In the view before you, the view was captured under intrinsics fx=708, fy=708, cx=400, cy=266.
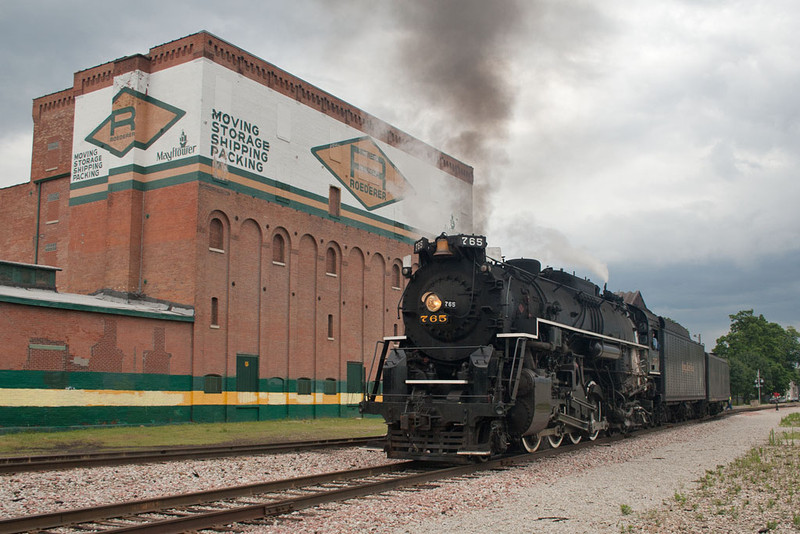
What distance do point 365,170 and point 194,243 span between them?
42.4ft

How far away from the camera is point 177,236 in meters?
30.7

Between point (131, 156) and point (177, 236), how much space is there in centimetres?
462

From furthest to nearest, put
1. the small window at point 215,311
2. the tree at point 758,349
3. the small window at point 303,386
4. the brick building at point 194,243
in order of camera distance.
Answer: the tree at point 758,349, the small window at point 303,386, the small window at point 215,311, the brick building at point 194,243

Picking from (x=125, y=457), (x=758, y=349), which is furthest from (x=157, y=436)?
(x=758, y=349)

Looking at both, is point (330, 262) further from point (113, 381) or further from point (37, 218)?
point (37, 218)

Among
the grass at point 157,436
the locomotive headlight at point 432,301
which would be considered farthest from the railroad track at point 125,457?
the grass at point 157,436

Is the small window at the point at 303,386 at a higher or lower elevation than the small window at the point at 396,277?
lower

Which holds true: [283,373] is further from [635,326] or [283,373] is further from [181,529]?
[181,529]

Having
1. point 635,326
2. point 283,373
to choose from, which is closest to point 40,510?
point 635,326

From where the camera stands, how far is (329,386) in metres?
36.5

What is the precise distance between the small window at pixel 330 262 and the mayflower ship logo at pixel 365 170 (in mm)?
3668

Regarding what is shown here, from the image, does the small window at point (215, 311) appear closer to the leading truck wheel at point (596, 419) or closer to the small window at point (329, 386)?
the small window at point (329, 386)

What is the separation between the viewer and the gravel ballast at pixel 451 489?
7863mm

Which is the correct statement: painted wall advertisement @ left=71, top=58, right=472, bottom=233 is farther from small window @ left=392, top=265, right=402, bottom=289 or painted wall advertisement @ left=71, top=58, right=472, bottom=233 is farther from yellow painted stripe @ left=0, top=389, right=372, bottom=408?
yellow painted stripe @ left=0, top=389, right=372, bottom=408
